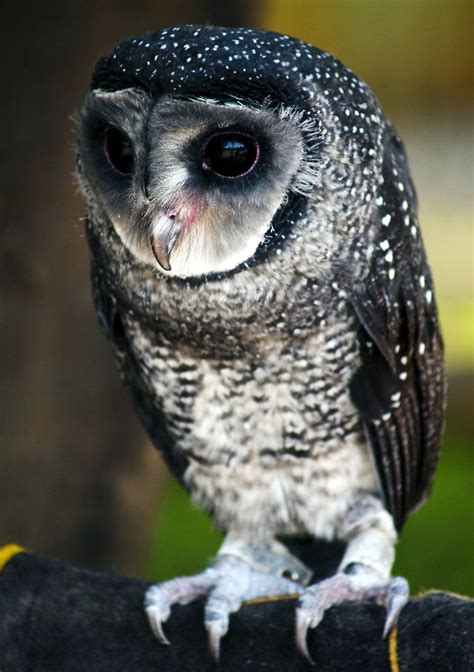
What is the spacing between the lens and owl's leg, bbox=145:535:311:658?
6.16 ft

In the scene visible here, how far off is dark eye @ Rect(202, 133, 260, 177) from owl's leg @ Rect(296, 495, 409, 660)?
82 centimetres

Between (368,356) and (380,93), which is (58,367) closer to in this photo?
(368,356)

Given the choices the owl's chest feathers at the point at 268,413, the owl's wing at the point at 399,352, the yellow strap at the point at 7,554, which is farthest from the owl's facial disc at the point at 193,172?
the yellow strap at the point at 7,554

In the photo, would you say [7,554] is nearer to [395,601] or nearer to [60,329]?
[395,601]

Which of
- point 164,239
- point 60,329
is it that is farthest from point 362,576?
point 60,329

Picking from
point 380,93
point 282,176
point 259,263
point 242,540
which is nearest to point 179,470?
point 242,540

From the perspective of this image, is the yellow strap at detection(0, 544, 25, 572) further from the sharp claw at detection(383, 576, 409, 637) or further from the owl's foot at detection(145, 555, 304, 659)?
the sharp claw at detection(383, 576, 409, 637)

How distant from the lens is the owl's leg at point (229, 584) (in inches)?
74.0

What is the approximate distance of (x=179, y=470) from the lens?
239cm

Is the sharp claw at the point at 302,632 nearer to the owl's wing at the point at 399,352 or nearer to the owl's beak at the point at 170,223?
the owl's wing at the point at 399,352

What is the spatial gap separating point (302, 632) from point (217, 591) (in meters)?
0.30

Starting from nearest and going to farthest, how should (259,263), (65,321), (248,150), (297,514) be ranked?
(248,150)
(259,263)
(297,514)
(65,321)

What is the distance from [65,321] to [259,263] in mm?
1334

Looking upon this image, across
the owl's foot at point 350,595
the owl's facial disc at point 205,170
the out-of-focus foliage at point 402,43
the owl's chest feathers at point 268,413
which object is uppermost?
the out-of-focus foliage at point 402,43
